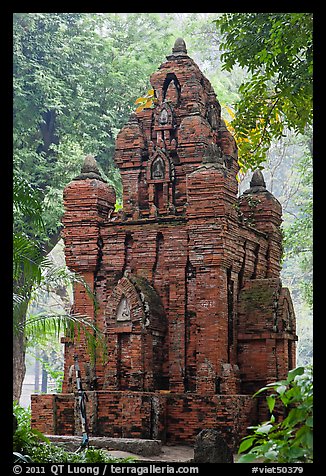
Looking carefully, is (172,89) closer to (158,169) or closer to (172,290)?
(158,169)

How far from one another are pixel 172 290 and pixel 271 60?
351 centimetres

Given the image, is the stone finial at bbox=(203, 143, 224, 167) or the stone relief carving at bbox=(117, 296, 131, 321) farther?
the stone finial at bbox=(203, 143, 224, 167)

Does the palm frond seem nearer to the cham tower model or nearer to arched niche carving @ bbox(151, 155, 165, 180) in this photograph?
the cham tower model

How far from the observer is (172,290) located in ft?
40.7

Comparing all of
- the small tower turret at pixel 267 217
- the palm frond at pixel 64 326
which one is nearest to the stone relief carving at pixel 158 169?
the small tower turret at pixel 267 217

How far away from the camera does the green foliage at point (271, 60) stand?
10500 mm

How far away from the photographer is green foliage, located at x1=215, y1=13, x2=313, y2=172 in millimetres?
10500

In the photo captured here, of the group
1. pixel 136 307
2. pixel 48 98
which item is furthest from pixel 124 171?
pixel 48 98

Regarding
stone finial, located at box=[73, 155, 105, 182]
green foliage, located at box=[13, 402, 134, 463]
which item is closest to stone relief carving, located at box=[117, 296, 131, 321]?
stone finial, located at box=[73, 155, 105, 182]

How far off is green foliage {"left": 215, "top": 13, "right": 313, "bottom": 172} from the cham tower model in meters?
0.82

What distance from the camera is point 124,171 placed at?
13609 millimetres

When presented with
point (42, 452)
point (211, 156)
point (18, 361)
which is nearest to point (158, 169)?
point (211, 156)

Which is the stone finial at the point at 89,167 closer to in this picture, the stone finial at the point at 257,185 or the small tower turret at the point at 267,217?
the small tower turret at the point at 267,217
